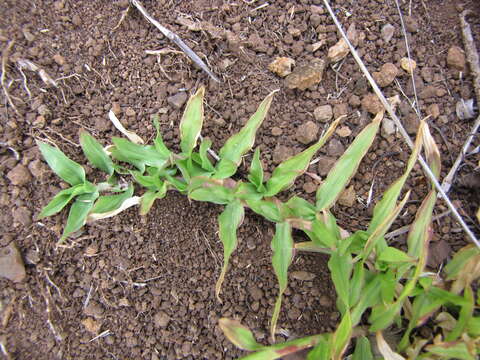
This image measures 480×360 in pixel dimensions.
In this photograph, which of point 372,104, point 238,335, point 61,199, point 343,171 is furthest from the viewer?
point 372,104

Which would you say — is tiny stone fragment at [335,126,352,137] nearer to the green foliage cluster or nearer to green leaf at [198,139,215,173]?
the green foliage cluster

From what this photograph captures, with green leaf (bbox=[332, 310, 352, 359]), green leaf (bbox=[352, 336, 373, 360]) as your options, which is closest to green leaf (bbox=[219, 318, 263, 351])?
green leaf (bbox=[332, 310, 352, 359])

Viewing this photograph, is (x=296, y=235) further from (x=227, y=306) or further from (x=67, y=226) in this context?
(x=67, y=226)

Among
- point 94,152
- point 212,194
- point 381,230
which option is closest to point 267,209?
point 212,194

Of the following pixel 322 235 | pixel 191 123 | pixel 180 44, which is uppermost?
pixel 180 44

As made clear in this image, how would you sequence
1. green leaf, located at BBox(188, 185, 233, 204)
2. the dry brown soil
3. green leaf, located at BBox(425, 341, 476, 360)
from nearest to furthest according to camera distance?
1. green leaf, located at BBox(425, 341, 476, 360)
2. green leaf, located at BBox(188, 185, 233, 204)
3. the dry brown soil

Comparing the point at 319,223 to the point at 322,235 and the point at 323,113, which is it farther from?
the point at 323,113
